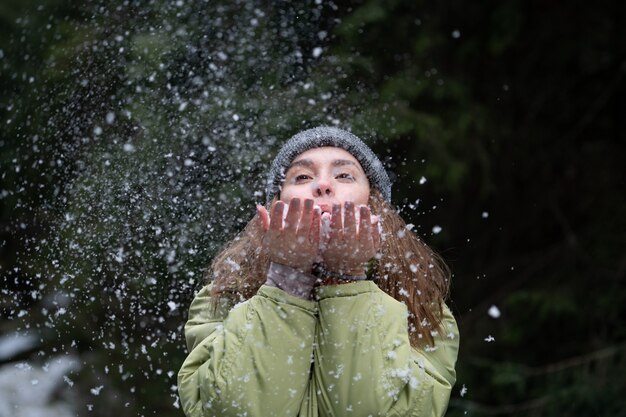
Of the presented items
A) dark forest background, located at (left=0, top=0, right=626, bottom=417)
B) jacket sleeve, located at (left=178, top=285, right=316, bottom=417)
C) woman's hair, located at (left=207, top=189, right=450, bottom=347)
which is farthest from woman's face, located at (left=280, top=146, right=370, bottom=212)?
dark forest background, located at (left=0, top=0, right=626, bottom=417)

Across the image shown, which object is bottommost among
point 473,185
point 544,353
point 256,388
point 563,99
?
point 544,353

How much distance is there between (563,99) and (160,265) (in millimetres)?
2617

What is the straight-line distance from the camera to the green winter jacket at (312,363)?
200 cm

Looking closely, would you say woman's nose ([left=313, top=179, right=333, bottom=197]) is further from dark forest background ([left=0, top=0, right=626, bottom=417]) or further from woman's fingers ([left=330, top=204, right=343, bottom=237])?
dark forest background ([left=0, top=0, right=626, bottom=417])

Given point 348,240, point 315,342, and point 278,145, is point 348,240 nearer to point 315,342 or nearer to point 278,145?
point 315,342

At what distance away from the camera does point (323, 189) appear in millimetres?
2326

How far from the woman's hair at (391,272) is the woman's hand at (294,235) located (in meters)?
0.28

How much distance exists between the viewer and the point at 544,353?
5.34m

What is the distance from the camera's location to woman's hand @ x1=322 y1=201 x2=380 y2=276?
6.77 ft

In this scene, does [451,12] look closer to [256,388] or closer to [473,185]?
[473,185]

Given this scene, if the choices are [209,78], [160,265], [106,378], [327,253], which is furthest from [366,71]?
[327,253]

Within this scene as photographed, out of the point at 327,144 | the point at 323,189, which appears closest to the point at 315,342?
the point at 323,189

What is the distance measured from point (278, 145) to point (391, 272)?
169 centimetres

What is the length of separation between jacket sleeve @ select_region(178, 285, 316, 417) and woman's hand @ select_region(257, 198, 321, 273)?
0.08m
